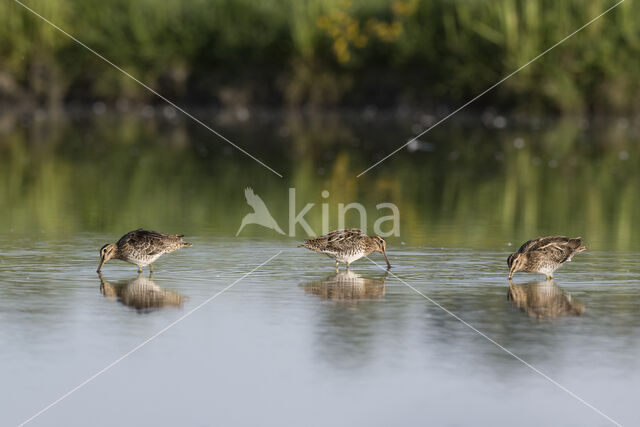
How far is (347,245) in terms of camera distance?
1163cm

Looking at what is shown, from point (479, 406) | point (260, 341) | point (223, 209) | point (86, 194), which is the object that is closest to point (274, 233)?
point (223, 209)

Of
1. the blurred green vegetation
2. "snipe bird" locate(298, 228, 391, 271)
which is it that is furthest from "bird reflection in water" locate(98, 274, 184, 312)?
the blurred green vegetation

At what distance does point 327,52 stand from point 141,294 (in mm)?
23786

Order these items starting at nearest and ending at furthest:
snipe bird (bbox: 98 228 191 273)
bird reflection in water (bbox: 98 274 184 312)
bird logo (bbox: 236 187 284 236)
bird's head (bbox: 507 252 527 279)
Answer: bird reflection in water (bbox: 98 274 184 312), bird's head (bbox: 507 252 527 279), snipe bird (bbox: 98 228 191 273), bird logo (bbox: 236 187 284 236)

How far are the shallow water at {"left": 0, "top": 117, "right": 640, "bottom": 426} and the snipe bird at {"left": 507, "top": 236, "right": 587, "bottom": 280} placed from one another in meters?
0.15

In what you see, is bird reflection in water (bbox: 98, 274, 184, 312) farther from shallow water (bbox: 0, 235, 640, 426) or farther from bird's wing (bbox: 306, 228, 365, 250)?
bird's wing (bbox: 306, 228, 365, 250)

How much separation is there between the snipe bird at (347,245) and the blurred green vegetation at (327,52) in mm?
20269

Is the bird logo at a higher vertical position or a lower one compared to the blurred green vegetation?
lower

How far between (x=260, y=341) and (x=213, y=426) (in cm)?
182

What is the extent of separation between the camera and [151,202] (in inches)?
663

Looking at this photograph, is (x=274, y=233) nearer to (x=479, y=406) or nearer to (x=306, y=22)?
(x=479, y=406)

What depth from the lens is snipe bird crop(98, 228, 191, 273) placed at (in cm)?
1113

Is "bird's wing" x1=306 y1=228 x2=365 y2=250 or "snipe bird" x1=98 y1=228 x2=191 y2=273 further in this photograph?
"bird's wing" x1=306 y1=228 x2=365 y2=250

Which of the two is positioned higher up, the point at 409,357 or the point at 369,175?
the point at 369,175
